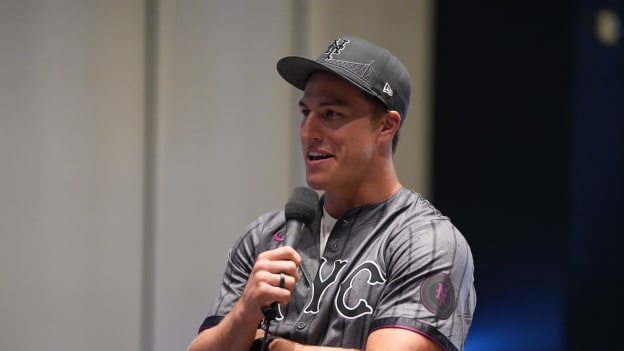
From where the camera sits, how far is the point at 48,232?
328 cm

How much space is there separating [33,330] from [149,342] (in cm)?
47

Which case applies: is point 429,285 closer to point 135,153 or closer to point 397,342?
point 397,342

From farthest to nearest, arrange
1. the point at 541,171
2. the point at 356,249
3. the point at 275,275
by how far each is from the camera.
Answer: the point at 541,171 → the point at 356,249 → the point at 275,275

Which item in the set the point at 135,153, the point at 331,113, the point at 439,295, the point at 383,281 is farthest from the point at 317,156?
the point at 135,153

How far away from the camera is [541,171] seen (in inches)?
134

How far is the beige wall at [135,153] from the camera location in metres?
3.26

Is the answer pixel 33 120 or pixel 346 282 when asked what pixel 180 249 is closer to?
pixel 33 120

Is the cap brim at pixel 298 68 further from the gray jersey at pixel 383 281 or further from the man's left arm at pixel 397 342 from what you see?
the man's left arm at pixel 397 342

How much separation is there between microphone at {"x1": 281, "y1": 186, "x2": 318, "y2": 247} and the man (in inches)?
2.3

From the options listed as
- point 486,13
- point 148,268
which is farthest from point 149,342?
point 486,13

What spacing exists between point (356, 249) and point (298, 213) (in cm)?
19

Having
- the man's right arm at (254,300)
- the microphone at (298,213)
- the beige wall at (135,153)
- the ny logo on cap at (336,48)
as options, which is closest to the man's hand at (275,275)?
the man's right arm at (254,300)

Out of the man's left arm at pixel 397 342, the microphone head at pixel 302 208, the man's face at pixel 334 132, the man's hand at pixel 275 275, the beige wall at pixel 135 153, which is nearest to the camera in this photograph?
the man's hand at pixel 275 275

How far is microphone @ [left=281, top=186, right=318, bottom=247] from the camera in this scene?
188 cm
